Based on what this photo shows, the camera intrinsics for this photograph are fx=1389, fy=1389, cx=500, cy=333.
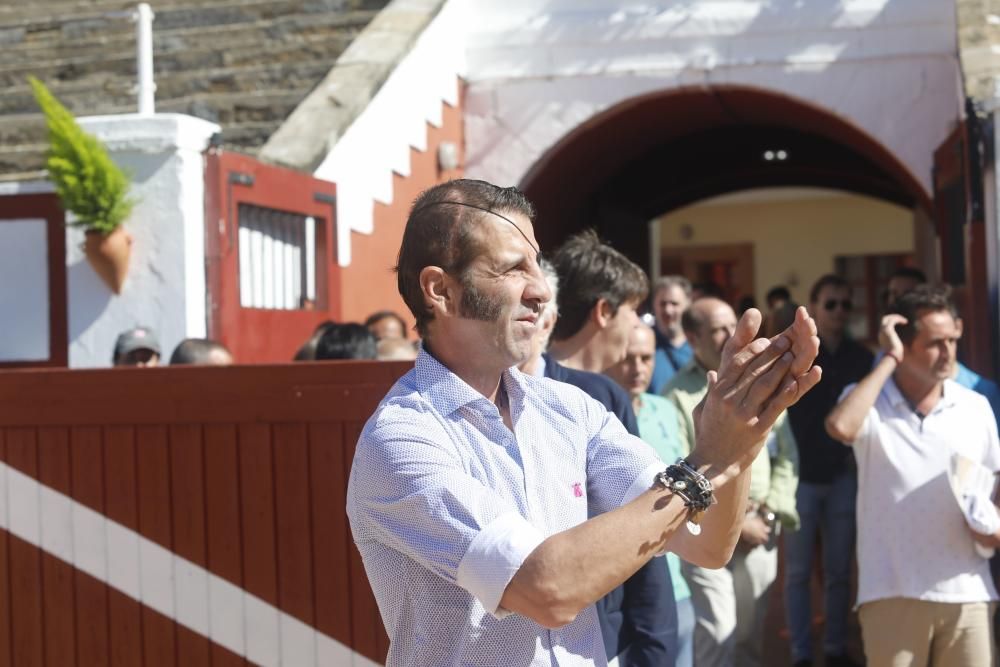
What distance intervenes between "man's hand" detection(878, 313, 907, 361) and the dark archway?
190 inches

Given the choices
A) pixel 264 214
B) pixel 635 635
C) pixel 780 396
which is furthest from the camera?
pixel 264 214

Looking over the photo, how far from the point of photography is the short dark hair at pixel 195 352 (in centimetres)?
584

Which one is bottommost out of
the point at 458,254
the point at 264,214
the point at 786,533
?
the point at 786,533

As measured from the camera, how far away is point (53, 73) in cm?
966

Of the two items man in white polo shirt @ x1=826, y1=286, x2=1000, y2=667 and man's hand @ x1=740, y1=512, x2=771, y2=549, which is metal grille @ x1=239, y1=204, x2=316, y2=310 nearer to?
man's hand @ x1=740, y1=512, x2=771, y2=549

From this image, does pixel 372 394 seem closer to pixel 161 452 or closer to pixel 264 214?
pixel 161 452

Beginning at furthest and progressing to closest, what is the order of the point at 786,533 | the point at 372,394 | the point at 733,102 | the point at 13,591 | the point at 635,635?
1. the point at 733,102
2. the point at 786,533
3. the point at 13,591
4. the point at 372,394
5. the point at 635,635

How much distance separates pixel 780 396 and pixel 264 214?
5687 millimetres

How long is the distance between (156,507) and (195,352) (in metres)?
1.59

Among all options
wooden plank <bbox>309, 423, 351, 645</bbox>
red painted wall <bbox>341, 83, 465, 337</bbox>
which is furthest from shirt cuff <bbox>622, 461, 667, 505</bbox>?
red painted wall <bbox>341, 83, 465, 337</bbox>

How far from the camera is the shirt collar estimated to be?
227cm

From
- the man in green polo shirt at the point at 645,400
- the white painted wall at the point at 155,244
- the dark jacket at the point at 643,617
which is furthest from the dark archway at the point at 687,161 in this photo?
the dark jacket at the point at 643,617

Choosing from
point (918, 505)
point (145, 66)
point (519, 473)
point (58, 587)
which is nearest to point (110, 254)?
point (145, 66)

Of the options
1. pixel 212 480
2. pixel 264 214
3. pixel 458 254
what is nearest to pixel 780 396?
pixel 458 254
